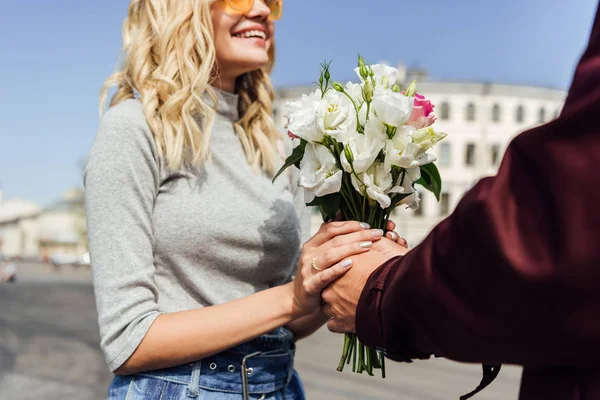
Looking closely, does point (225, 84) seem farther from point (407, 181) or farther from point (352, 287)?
point (352, 287)

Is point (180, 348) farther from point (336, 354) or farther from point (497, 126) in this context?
point (497, 126)

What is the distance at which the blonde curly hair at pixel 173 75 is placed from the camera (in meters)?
2.09

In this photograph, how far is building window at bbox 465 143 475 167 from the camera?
47719 millimetres

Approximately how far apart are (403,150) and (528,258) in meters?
0.84

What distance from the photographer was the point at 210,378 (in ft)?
6.45

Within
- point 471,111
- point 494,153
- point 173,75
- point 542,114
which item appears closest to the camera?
point 173,75

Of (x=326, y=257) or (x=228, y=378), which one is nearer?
(x=326, y=257)

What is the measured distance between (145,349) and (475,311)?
3.47ft

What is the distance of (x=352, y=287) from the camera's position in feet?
5.56

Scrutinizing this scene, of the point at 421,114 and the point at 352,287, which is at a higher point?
the point at 421,114

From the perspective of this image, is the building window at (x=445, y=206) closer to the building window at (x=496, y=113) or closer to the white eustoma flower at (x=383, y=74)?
the building window at (x=496, y=113)

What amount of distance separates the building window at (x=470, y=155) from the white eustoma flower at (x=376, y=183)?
4746 cm

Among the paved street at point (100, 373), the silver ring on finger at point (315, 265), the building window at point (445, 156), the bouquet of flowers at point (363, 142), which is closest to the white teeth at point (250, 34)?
the bouquet of flowers at point (363, 142)

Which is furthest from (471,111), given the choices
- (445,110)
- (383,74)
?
(383,74)
